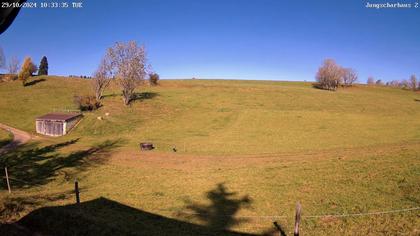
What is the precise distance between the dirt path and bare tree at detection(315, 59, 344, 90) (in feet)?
361

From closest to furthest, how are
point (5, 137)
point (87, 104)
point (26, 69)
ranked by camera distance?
1. point (5, 137)
2. point (87, 104)
3. point (26, 69)

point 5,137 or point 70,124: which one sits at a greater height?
point 70,124

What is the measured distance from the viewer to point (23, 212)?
12.9 meters

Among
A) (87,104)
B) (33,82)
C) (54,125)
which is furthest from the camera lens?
(33,82)

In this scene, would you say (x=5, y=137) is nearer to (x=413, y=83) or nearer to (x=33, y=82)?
(x=33, y=82)

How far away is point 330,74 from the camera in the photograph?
124938 mm

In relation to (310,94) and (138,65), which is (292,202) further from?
(310,94)

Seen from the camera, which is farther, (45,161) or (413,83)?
(413,83)

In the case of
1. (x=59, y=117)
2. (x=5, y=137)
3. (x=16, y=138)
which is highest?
(x=59, y=117)

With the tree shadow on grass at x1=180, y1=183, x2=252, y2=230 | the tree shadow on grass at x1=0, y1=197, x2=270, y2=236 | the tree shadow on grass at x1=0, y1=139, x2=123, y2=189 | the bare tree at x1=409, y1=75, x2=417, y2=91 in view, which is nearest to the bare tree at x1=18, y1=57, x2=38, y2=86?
the tree shadow on grass at x1=0, y1=139, x2=123, y2=189

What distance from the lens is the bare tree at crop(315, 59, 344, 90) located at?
4914 inches

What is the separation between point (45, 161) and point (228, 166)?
64.6 ft

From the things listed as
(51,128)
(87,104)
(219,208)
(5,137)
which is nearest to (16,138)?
(5,137)

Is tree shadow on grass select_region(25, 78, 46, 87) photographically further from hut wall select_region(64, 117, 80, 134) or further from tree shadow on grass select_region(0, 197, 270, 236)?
tree shadow on grass select_region(0, 197, 270, 236)
